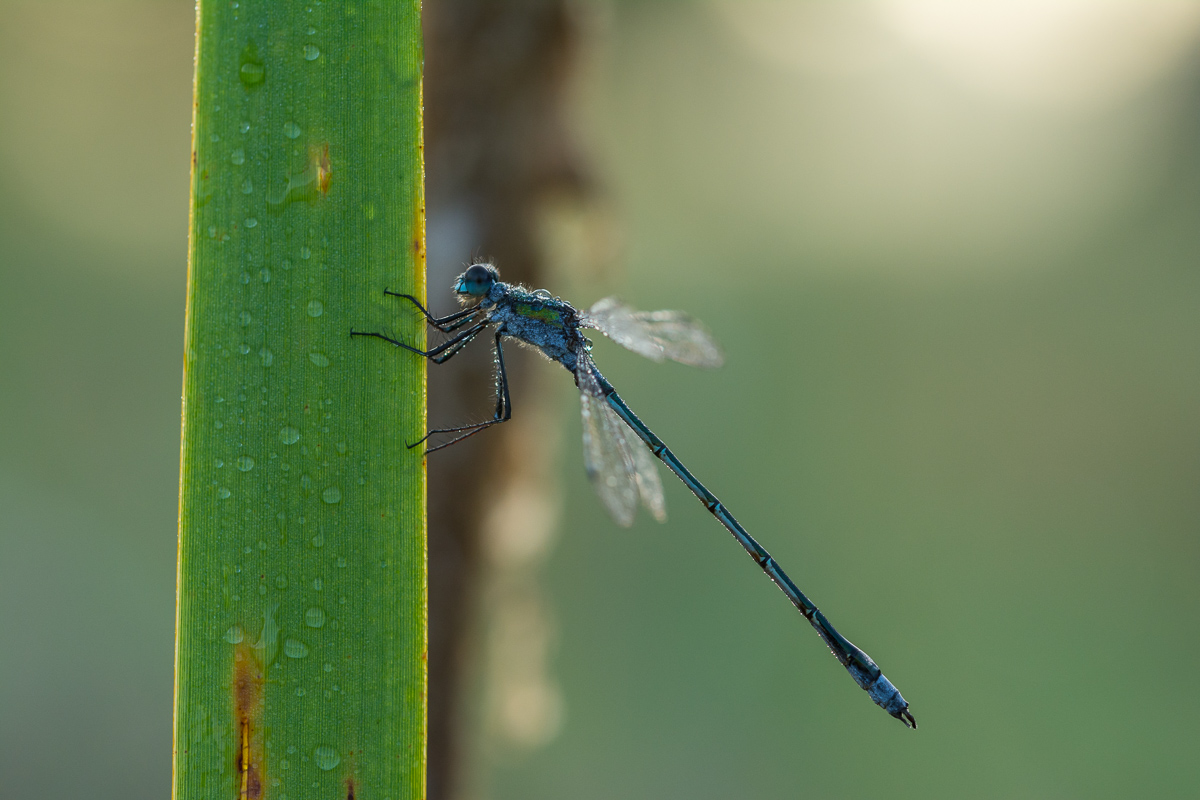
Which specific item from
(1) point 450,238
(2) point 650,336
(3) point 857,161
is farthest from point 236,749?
(3) point 857,161

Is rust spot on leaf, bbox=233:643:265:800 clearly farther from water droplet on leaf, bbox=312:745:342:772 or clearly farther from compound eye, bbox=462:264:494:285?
compound eye, bbox=462:264:494:285

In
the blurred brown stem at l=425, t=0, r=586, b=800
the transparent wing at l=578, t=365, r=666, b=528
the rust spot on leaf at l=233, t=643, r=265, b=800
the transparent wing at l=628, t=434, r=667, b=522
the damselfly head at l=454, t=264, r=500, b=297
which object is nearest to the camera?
the rust spot on leaf at l=233, t=643, r=265, b=800

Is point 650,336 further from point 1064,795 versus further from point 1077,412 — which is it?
point 1077,412

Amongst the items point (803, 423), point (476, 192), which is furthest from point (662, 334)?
point (803, 423)

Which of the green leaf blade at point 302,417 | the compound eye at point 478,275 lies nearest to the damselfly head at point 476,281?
the compound eye at point 478,275

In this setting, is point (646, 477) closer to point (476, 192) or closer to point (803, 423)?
point (476, 192)

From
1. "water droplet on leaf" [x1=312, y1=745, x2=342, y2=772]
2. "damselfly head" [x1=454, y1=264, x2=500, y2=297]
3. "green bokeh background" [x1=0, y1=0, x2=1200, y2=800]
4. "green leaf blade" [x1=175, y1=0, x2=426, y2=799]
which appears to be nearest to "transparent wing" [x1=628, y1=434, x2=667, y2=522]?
"damselfly head" [x1=454, y1=264, x2=500, y2=297]

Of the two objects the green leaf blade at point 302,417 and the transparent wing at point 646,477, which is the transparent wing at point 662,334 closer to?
the transparent wing at point 646,477
